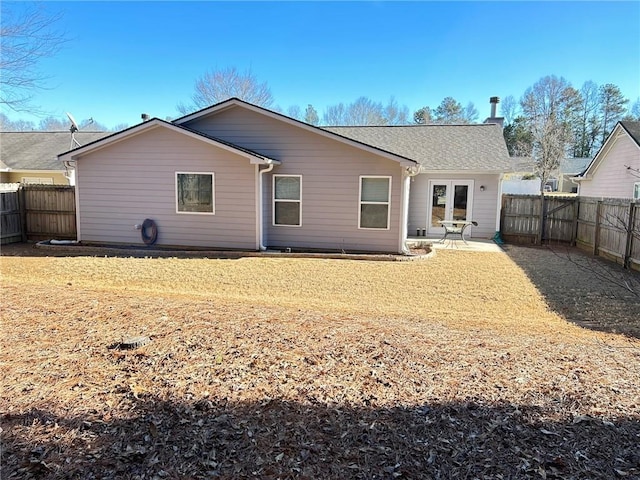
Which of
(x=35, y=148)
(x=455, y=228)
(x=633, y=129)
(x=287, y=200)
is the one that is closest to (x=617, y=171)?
(x=633, y=129)

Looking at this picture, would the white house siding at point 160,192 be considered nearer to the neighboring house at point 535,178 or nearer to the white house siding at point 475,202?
the white house siding at point 475,202

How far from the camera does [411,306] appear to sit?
6.64 meters

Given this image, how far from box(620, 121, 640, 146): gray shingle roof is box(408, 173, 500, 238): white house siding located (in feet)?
14.5

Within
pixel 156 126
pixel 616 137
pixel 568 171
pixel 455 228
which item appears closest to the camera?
pixel 156 126

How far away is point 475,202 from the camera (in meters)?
15.1

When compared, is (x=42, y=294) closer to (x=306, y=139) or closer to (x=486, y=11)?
(x=306, y=139)

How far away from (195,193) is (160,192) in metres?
1.03

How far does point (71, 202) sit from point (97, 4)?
6082mm

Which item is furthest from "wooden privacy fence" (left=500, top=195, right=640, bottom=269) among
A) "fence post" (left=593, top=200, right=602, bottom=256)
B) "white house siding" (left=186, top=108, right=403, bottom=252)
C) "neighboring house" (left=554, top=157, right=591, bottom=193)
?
"neighboring house" (left=554, top=157, right=591, bottom=193)

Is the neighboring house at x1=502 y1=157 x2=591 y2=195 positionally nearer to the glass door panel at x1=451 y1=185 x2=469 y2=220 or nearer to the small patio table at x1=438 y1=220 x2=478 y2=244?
the glass door panel at x1=451 y1=185 x2=469 y2=220

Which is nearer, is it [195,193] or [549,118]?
[195,193]

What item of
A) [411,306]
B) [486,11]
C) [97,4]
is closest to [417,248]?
[411,306]

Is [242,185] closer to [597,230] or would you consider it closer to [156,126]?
[156,126]

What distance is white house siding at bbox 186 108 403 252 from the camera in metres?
11.4
